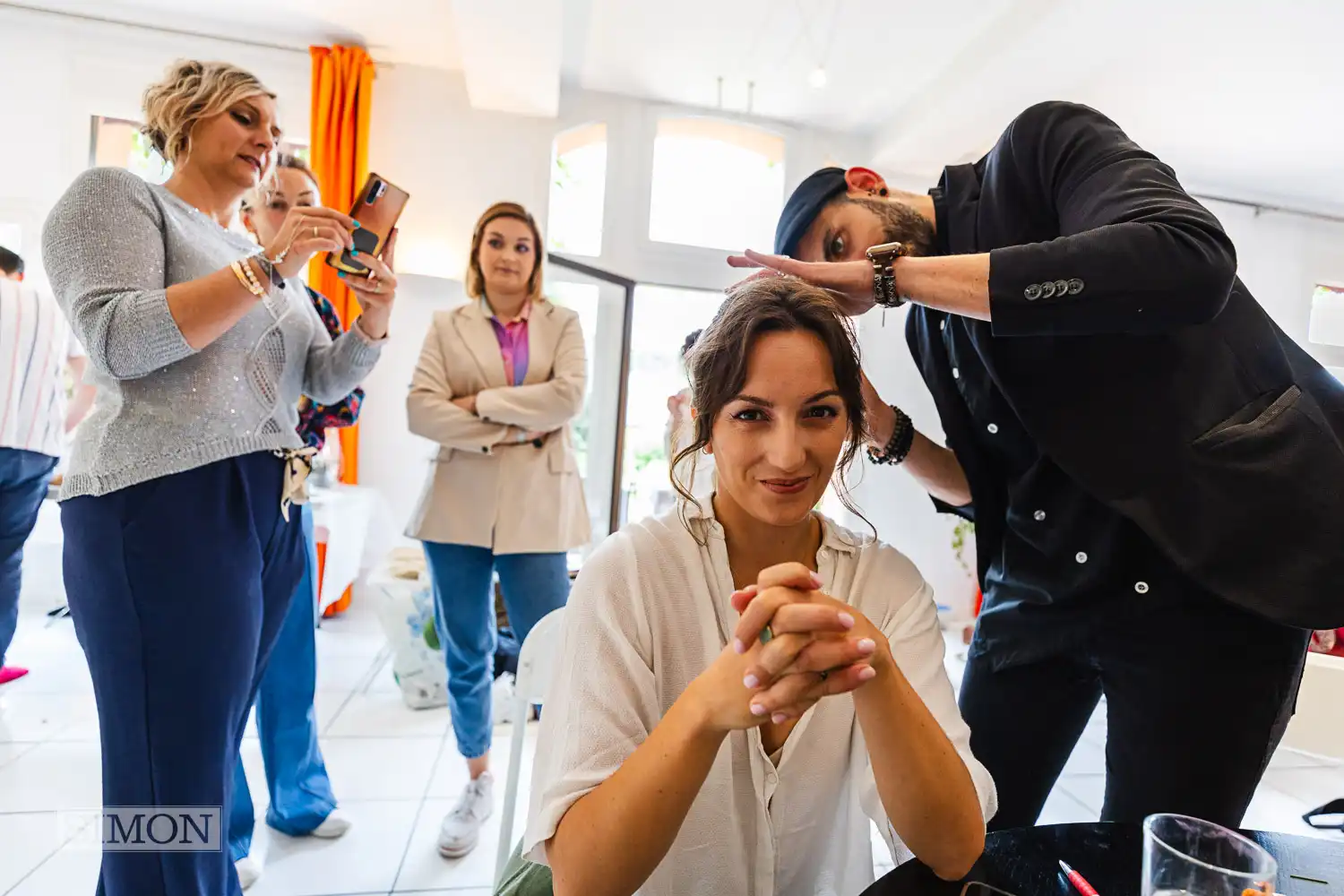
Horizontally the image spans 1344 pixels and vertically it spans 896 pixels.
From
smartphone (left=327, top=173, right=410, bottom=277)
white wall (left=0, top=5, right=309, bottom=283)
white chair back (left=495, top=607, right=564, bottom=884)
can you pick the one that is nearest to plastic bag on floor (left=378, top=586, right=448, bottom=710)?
white chair back (left=495, top=607, right=564, bottom=884)

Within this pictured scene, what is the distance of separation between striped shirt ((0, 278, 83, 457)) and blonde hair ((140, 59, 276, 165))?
1994 millimetres

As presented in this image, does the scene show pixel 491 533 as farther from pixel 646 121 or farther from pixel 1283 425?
pixel 646 121

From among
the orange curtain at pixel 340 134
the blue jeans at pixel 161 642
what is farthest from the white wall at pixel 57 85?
the blue jeans at pixel 161 642

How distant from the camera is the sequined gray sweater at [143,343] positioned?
3.81 feet

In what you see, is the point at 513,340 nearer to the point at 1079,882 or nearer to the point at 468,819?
the point at 468,819

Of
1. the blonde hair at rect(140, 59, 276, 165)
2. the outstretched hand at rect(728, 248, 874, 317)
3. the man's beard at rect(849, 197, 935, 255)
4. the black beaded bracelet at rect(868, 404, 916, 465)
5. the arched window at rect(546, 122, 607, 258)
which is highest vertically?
the arched window at rect(546, 122, 607, 258)

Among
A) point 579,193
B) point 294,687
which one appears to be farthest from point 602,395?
point 294,687

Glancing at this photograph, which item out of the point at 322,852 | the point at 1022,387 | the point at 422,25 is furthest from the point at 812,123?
the point at 322,852

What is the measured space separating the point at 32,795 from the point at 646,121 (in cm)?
436

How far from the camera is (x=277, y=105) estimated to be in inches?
56.9

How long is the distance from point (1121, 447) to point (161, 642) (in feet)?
5.07

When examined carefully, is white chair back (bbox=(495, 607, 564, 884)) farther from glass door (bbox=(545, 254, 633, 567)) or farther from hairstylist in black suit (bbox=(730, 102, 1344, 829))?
glass door (bbox=(545, 254, 633, 567))

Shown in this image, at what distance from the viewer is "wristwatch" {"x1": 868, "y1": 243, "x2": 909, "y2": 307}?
92 cm

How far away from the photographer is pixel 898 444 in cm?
125
